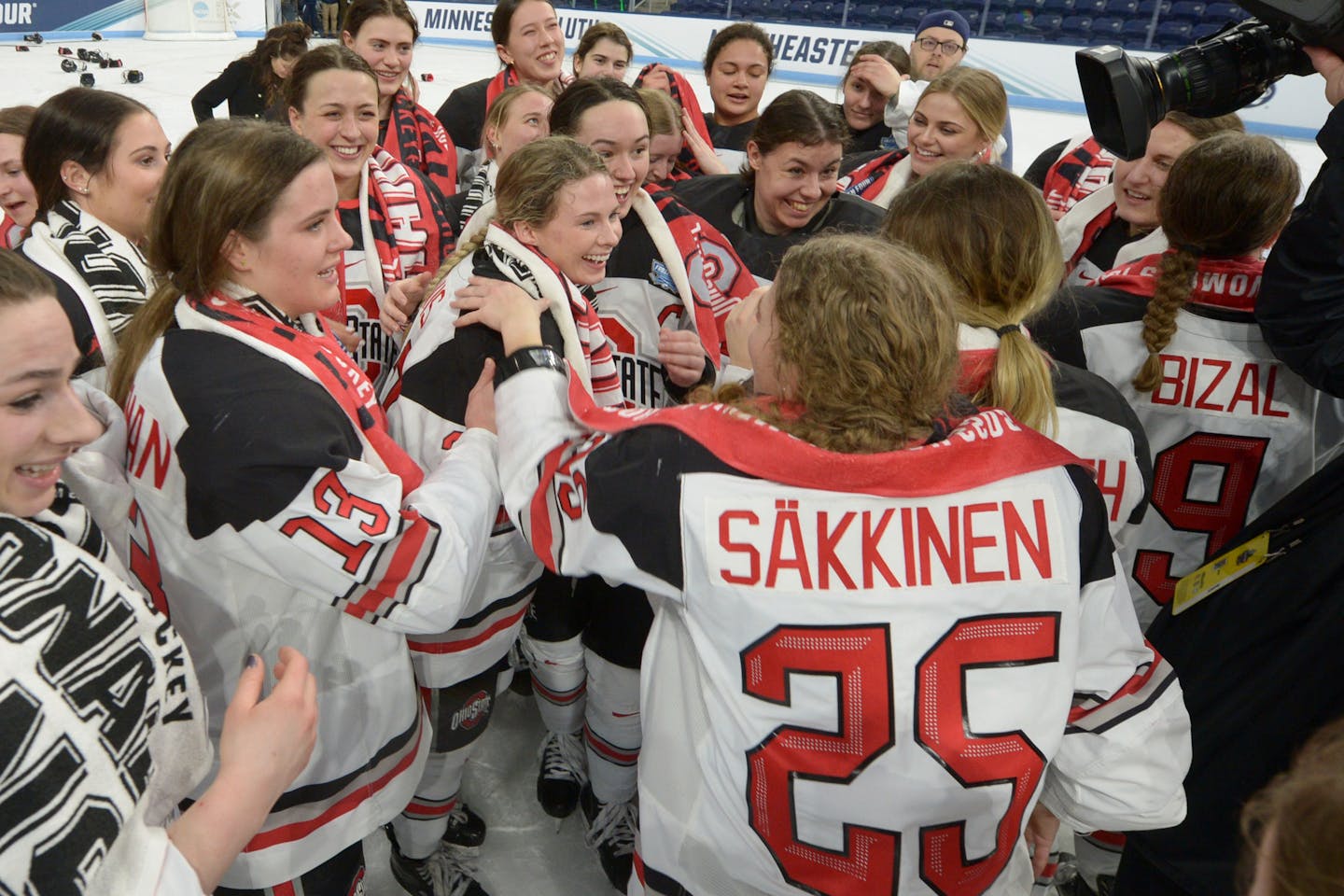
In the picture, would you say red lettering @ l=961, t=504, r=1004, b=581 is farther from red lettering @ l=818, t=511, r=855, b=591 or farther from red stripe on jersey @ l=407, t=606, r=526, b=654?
red stripe on jersey @ l=407, t=606, r=526, b=654

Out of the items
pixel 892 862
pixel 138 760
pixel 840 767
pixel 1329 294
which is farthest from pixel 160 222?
pixel 1329 294

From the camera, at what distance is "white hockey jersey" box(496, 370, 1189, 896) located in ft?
3.30

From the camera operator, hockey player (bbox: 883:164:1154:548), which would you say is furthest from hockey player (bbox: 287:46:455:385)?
the camera operator

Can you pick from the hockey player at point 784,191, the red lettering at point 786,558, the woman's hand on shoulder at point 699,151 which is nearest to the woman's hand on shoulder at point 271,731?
the red lettering at point 786,558

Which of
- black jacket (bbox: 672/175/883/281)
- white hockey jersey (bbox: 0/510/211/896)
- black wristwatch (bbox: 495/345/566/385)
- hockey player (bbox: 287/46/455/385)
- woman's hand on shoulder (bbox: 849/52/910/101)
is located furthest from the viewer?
woman's hand on shoulder (bbox: 849/52/910/101)

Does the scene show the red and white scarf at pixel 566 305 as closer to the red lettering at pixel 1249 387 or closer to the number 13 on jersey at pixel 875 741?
the number 13 on jersey at pixel 875 741

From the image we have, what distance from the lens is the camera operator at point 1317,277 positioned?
144 cm

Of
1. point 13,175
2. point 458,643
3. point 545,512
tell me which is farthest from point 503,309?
point 13,175

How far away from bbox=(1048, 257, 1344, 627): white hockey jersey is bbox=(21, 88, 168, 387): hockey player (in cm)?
178

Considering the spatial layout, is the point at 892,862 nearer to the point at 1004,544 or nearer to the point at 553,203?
the point at 1004,544

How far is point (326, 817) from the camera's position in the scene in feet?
4.58

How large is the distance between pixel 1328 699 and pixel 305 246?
167 centimetres

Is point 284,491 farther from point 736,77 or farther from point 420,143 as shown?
point 736,77

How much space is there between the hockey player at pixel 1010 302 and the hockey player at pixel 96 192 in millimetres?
1429
